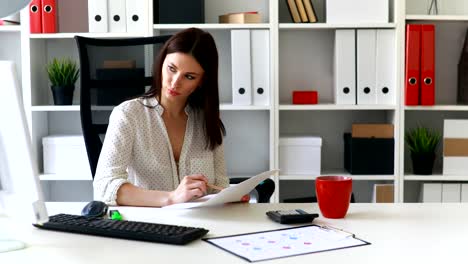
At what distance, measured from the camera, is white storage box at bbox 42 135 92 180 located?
→ 3.27 metres

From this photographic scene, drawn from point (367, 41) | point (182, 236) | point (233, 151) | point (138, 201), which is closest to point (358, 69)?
point (367, 41)

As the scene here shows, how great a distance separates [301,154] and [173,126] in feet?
3.88

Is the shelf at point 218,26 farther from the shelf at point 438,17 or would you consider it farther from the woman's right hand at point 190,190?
the woman's right hand at point 190,190

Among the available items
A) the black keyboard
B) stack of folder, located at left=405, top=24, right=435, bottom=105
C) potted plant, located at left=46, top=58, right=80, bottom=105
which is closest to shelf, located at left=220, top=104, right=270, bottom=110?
stack of folder, located at left=405, top=24, right=435, bottom=105

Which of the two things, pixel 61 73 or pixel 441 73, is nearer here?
pixel 61 73

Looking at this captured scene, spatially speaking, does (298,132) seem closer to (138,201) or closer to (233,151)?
(233,151)

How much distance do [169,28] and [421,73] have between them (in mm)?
1214

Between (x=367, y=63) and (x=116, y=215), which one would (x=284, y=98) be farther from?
(x=116, y=215)

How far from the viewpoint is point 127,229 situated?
142 centimetres

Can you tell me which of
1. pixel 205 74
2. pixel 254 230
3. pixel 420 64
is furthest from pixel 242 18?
pixel 254 230

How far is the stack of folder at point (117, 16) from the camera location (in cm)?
322

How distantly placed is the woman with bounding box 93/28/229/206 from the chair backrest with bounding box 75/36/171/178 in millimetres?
300

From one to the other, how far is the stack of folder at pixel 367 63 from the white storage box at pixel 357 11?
50mm

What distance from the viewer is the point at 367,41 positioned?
3.19m
